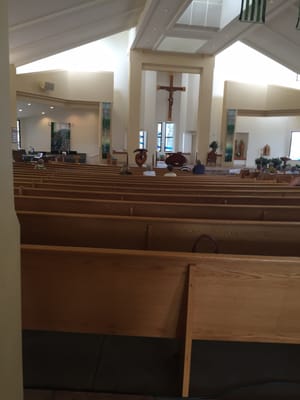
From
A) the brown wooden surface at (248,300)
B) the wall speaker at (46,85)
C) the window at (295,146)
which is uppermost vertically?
the wall speaker at (46,85)

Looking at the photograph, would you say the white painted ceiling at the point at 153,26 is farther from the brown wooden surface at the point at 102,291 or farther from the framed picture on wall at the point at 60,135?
the brown wooden surface at the point at 102,291

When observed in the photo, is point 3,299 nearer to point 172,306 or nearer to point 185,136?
point 172,306

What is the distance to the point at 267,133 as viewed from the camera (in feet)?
50.5

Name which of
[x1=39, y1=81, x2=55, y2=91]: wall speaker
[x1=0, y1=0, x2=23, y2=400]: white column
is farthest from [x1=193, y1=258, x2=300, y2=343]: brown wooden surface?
[x1=39, y1=81, x2=55, y2=91]: wall speaker

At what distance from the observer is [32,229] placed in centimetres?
170

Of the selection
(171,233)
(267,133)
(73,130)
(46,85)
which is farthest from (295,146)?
(171,233)

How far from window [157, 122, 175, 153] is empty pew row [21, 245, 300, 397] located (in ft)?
50.3

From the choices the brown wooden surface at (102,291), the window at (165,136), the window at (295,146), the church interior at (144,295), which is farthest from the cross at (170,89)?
the brown wooden surface at (102,291)

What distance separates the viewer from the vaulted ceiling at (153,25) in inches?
304

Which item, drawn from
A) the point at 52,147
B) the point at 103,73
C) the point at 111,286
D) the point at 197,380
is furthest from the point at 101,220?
the point at 52,147

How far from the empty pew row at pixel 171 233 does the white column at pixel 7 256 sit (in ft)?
2.52

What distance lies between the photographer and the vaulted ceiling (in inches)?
304

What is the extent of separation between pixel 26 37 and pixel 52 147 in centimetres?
616

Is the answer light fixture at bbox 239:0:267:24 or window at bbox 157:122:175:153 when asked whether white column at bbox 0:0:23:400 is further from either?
window at bbox 157:122:175:153
